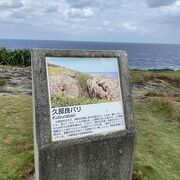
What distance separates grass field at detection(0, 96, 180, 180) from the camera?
798 cm

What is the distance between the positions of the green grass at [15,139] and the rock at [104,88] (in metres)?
2.41

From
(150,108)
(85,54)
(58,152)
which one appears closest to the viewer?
(58,152)

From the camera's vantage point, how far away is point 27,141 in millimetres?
9406

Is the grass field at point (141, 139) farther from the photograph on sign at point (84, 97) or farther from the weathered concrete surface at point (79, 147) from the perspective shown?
the weathered concrete surface at point (79, 147)

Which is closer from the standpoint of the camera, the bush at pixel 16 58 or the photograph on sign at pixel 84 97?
the photograph on sign at pixel 84 97

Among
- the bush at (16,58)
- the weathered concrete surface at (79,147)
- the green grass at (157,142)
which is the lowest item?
the green grass at (157,142)

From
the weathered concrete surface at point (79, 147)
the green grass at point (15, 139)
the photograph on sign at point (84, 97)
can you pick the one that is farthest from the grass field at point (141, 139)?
the weathered concrete surface at point (79, 147)

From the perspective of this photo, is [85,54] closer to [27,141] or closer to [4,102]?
[27,141]

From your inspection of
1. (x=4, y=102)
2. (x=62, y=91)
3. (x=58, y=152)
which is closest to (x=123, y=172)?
(x=58, y=152)

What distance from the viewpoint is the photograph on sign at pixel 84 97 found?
6.16 meters

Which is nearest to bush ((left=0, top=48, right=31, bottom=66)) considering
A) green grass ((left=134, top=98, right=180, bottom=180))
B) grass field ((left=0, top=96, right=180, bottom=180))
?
grass field ((left=0, top=96, right=180, bottom=180))

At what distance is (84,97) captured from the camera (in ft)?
21.5

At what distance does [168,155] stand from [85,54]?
14.9 ft

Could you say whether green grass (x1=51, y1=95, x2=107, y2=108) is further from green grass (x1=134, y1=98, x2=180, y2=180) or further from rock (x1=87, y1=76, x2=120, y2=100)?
green grass (x1=134, y1=98, x2=180, y2=180)
